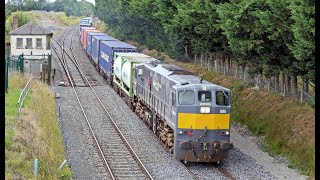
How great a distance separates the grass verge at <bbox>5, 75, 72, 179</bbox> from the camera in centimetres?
1780

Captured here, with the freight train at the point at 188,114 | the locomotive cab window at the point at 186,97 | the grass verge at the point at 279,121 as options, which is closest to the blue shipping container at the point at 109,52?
the grass verge at the point at 279,121

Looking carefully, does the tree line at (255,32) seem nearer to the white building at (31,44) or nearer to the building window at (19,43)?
the white building at (31,44)

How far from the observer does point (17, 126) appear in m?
21.7

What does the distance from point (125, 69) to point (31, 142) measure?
16690mm

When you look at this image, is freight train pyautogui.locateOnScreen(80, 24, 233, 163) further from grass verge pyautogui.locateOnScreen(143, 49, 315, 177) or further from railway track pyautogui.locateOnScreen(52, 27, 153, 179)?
grass verge pyautogui.locateOnScreen(143, 49, 315, 177)

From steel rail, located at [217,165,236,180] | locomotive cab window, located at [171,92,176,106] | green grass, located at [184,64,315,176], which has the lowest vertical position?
steel rail, located at [217,165,236,180]

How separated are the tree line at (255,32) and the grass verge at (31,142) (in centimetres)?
983

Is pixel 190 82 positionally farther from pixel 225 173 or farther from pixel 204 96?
pixel 225 173

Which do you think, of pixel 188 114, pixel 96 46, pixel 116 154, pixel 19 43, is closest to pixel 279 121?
pixel 188 114

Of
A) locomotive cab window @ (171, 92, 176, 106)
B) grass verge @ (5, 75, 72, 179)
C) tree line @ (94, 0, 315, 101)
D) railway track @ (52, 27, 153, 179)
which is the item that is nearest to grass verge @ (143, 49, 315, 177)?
tree line @ (94, 0, 315, 101)

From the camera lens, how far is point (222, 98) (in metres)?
22.0

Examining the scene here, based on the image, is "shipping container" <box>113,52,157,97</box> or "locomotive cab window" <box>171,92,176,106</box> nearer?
"locomotive cab window" <box>171,92,176,106</box>

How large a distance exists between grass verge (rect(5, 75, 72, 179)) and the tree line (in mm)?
9833
